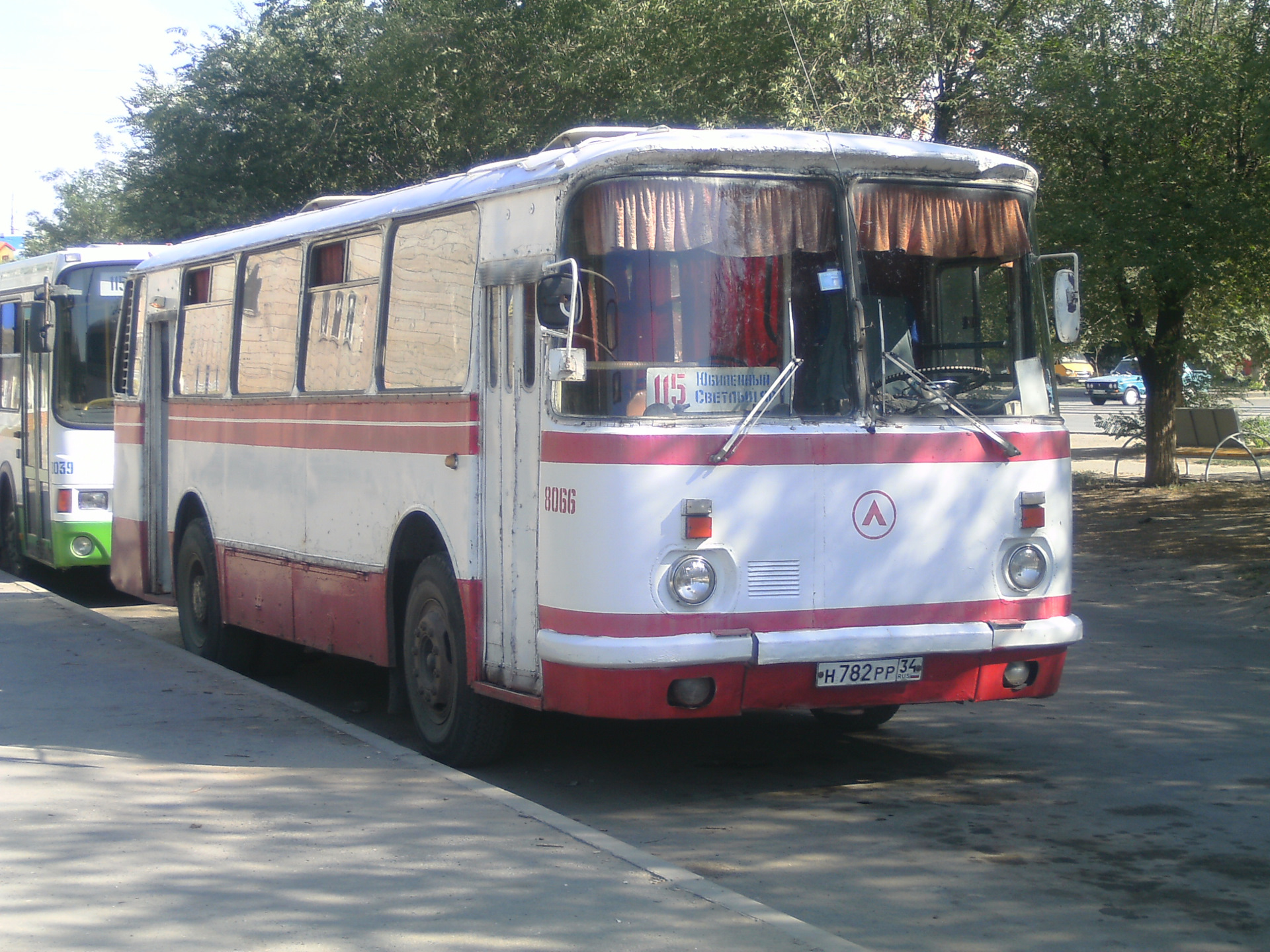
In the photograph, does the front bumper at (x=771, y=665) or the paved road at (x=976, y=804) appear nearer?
the paved road at (x=976, y=804)

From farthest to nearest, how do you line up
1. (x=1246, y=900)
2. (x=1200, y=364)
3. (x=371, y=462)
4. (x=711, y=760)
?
1. (x=1200, y=364)
2. (x=371, y=462)
3. (x=711, y=760)
4. (x=1246, y=900)

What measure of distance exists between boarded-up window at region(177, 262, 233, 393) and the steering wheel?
5.43 meters

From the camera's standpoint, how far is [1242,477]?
22875 mm

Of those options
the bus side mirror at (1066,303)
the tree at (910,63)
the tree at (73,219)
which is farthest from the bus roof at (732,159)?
the tree at (73,219)

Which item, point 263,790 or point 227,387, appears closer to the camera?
point 263,790

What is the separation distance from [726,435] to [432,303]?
214cm

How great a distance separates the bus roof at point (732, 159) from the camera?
21.1 ft

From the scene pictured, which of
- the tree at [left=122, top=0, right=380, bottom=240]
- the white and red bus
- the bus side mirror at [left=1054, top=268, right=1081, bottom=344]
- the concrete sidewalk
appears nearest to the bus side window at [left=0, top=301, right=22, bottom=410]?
the concrete sidewalk

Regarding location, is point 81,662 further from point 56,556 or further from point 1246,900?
point 1246,900

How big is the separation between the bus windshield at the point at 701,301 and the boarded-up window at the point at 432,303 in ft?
3.46

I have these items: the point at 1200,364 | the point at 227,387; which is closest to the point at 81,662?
the point at 227,387

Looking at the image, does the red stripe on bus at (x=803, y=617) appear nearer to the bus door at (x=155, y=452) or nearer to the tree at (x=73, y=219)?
the bus door at (x=155, y=452)

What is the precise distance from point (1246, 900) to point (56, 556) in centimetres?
1182

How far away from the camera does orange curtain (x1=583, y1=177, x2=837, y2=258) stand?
6.39m
